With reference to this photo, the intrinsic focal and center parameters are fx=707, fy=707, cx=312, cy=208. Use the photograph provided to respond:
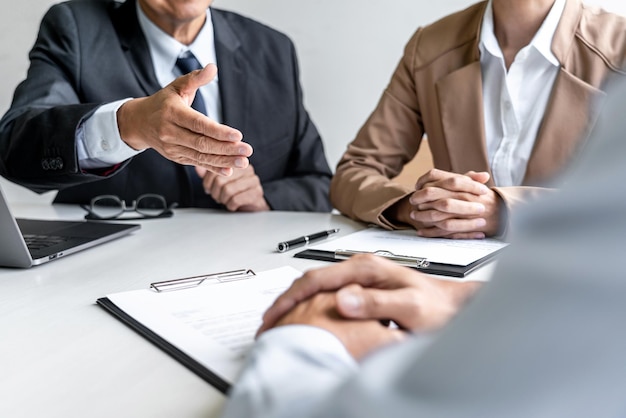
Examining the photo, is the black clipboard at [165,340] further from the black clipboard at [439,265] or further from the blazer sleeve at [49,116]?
the blazer sleeve at [49,116]

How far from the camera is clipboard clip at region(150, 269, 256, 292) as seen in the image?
0.96 m

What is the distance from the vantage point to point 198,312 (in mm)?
825

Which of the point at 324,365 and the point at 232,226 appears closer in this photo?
the point at 324,365

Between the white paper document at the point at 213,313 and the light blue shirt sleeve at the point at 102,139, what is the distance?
0.59m

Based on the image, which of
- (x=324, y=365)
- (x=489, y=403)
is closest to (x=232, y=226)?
(x=324, y=365)

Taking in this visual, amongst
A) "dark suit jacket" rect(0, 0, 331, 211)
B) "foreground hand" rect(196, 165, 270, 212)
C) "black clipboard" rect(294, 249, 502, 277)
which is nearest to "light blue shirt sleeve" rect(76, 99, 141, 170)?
"dark suit jacket" rect(0, 0, 331, 211)

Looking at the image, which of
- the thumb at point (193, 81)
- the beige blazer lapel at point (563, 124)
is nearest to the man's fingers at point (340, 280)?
the thumb at point (193, 81)

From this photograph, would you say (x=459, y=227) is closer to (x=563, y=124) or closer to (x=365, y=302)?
(x=563, y=124)

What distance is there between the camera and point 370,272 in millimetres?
650

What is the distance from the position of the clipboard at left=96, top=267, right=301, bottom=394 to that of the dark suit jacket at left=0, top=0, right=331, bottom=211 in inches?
25.5

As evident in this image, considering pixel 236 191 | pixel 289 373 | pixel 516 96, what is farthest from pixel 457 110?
pixel 289 373

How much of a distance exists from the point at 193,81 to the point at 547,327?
0.98 meters

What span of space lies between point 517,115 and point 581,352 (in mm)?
1311

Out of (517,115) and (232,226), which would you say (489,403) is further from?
(517,115)
